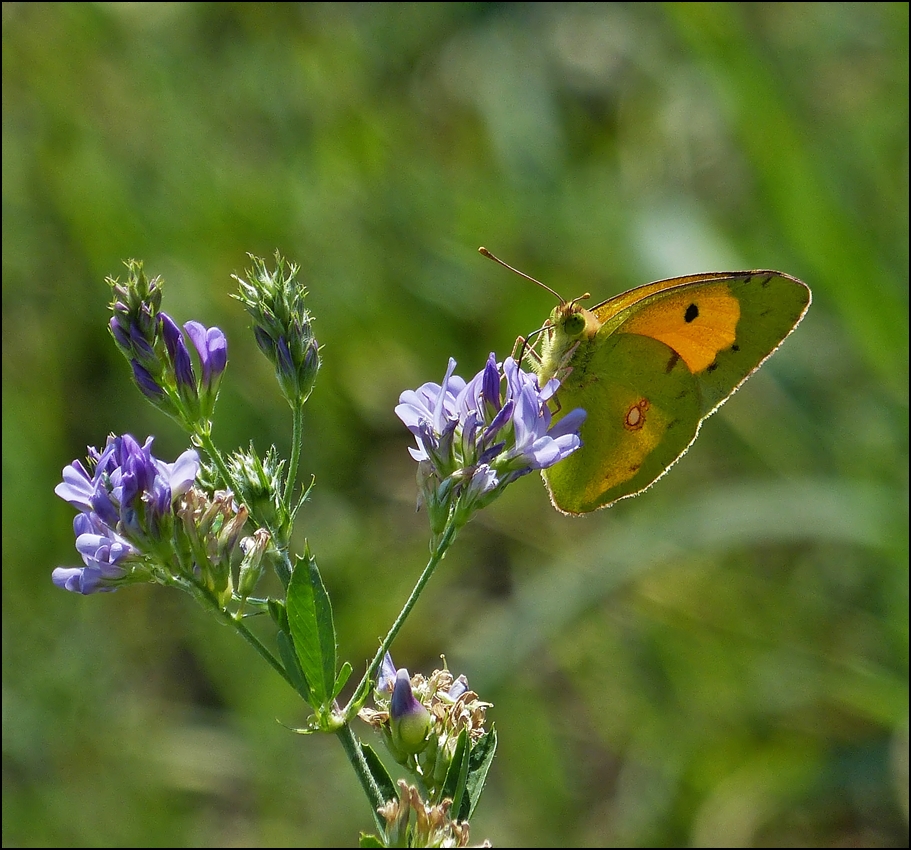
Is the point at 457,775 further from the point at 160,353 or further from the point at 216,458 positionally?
the point at 160,353

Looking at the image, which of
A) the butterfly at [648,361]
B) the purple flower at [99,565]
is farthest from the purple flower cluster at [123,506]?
the butterfly at [648,361]

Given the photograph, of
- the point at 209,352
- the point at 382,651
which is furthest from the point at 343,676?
the point at 209,352

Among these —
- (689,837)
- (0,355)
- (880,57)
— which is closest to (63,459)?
(0,355)

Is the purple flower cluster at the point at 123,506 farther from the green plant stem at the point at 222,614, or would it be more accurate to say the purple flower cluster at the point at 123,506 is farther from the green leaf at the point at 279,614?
the green leaf at the point at 279,614

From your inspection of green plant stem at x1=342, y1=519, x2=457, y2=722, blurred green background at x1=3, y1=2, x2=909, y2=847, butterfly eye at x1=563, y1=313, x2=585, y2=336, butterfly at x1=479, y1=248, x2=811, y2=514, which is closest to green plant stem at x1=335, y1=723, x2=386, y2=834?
green plant stem at x1=342, y1=519, x2=457, y2=722

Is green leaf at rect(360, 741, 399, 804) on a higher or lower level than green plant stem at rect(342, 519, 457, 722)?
lower

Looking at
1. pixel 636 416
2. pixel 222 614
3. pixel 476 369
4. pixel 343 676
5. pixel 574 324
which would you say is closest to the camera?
pixel 343 676

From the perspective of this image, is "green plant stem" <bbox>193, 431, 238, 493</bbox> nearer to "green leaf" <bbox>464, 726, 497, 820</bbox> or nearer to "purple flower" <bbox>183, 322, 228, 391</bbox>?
"purple flower" <bbox>183, 322, 228, 391</bbox>
